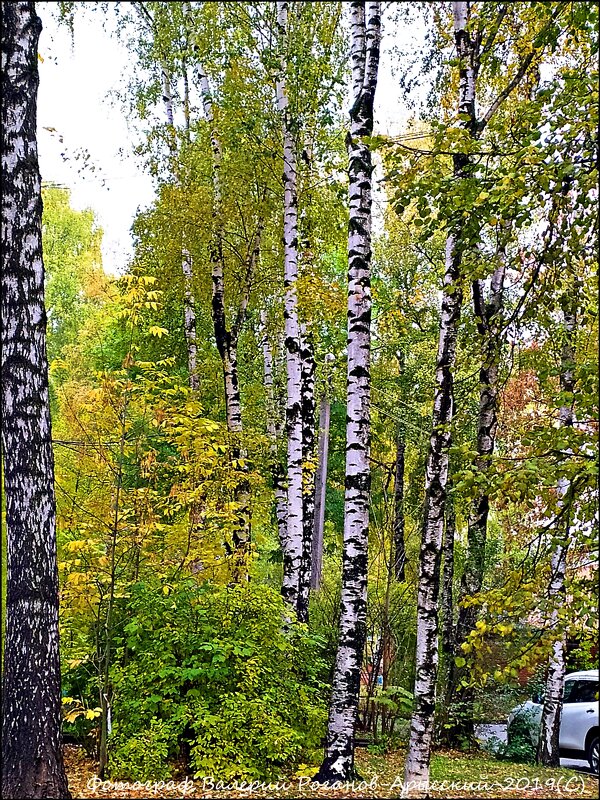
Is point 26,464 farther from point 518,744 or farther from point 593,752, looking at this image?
point 518,744

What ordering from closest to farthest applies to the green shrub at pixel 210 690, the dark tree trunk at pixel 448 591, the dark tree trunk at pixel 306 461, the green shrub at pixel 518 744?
the green shrub at pixel 210 690 → the dark tree trunk at pixel 306 461 → the green shrub at pixel 518 744 → the dark tree trunk at pixel 448 591

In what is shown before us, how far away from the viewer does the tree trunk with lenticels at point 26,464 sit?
185 inches

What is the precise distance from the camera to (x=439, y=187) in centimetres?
464

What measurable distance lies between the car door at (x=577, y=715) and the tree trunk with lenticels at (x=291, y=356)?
406 cm

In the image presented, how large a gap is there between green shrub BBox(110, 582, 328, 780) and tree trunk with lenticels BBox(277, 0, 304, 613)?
1.37 meters

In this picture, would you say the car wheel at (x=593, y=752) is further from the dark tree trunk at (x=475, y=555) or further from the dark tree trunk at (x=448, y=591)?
the dark tree trunk at (x=448, y=591)

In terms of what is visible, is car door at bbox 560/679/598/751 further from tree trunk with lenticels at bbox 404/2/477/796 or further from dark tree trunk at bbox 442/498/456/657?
tree trunk with lenticels at bbox 404/2/477/796

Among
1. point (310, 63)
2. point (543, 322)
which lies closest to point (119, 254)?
point (310, 63)

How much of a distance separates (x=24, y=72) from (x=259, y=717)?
5522 millimetres

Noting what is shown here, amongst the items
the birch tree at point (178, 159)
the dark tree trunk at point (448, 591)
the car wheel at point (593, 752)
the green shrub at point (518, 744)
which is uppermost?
the birch tree at point (178, 159)

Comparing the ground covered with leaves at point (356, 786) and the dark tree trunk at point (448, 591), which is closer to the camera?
the ground covered with leaves at point (356, 786)

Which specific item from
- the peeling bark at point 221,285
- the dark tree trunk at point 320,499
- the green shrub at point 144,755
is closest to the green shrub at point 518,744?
the peeling bark at point 221,285

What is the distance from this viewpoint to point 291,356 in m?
8.89

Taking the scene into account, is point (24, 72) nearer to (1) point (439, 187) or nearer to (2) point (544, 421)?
(1) point (439, 187)
